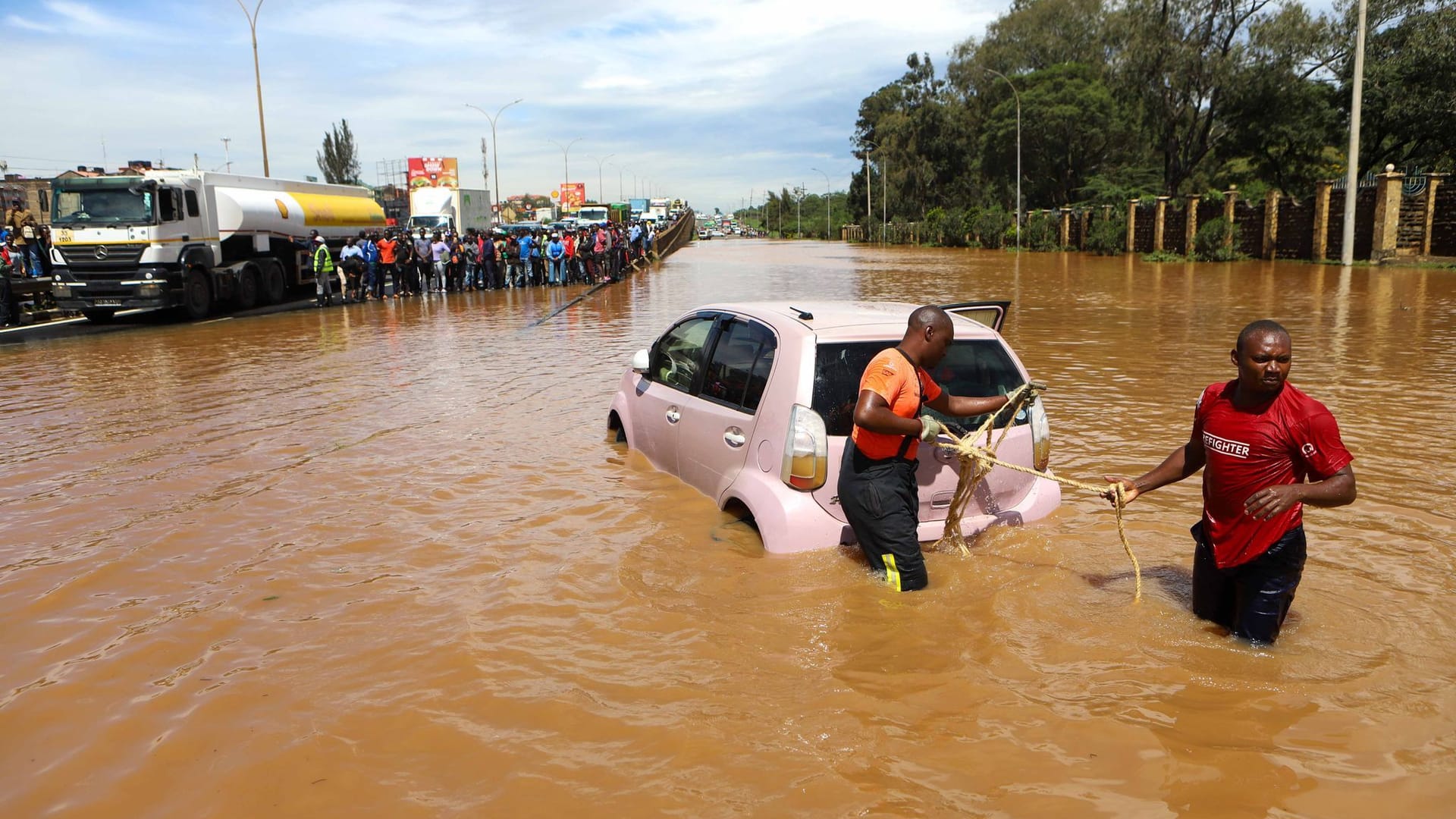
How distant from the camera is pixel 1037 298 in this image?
22.2m

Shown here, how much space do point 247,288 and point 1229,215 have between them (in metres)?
31.5

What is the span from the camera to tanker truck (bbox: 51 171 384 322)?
63.1 feet

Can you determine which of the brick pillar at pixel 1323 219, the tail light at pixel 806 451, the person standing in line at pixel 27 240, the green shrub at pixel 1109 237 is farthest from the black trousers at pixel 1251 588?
the green shrub at pixel 1109 237

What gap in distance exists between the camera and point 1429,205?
28984 mm

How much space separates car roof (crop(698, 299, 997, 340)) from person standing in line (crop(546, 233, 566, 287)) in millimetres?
24147

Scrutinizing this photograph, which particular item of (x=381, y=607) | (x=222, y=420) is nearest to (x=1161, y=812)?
(x=381, y=607)

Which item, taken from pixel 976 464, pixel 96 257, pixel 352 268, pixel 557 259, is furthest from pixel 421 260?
pixel 976 464

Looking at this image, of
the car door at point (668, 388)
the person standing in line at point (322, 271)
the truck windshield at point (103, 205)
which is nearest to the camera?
the car door at point (668, 388)

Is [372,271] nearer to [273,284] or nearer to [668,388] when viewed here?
[273,284]

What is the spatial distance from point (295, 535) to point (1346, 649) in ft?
17.1

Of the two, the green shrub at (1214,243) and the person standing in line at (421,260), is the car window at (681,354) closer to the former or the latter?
the person standing in line at (421,260)

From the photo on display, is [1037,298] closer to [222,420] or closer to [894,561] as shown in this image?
[222,420]

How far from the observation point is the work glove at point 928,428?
14.1ft

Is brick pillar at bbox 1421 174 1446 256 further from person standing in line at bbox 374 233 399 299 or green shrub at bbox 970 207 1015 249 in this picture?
green shrub at bbox 970 207 1015 249
